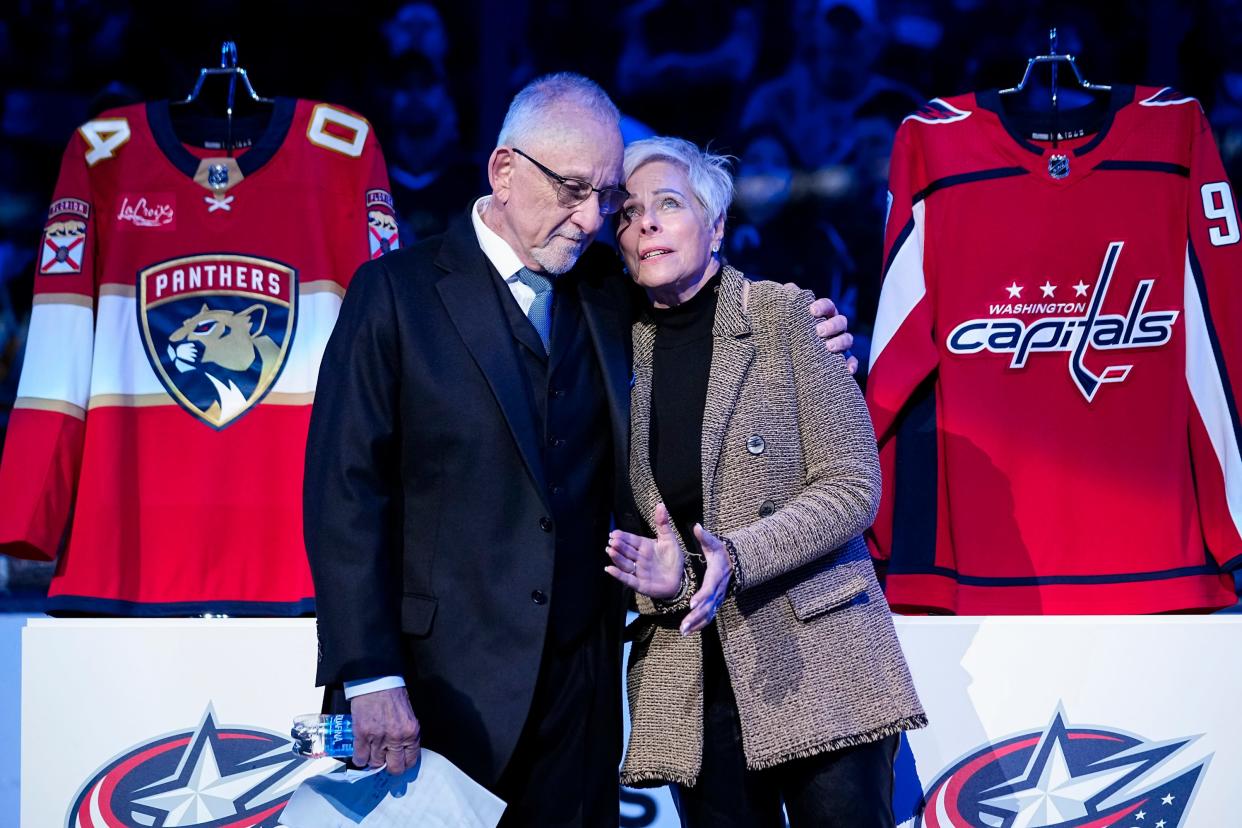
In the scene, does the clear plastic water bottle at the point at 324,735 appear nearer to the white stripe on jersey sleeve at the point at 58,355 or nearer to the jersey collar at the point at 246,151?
the white stripe on jersey sleeve at the point at 58,355

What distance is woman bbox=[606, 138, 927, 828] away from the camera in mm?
1952

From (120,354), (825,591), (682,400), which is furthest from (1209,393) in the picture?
(120,354)

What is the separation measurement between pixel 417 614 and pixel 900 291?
4.92ft

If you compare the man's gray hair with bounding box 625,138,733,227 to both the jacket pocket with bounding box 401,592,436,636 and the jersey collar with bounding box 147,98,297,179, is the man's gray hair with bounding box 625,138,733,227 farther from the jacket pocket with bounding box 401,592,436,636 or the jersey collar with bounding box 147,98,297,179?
the jersey collar with bounding box 147,98,297,179

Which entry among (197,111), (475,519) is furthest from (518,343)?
(197,111)

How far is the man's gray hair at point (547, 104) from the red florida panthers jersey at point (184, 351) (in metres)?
1.03

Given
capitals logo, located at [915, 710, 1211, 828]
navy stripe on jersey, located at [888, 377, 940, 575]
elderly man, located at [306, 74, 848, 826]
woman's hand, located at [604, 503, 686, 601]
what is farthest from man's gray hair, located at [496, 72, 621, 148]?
capitals logo, located at [915, 710, 1211, 828]

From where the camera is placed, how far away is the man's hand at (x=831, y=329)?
212 cm

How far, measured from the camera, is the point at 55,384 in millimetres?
2896

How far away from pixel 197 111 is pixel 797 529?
7.20 ft

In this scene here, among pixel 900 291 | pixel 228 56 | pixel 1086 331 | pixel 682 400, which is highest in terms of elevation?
pixel 228 56

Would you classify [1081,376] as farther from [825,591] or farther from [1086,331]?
[825,591]

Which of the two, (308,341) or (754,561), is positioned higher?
(308,341)

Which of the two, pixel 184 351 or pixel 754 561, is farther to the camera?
pixel 184 351
